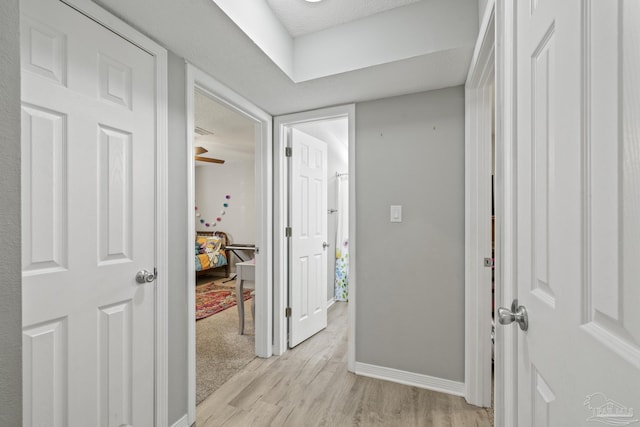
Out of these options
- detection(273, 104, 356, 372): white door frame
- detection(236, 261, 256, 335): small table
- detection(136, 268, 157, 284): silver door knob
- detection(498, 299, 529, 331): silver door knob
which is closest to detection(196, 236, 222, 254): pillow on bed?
detection(236, 261, 256, 335): small table

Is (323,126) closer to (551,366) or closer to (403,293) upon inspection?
(403,293)

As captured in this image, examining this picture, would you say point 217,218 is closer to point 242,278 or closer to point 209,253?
point 209,253

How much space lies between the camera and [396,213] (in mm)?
2215

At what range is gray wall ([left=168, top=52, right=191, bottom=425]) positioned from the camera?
1625mm

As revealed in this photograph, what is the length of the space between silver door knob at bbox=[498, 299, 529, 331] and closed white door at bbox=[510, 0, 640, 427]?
0.07 ft

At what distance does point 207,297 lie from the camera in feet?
14.6

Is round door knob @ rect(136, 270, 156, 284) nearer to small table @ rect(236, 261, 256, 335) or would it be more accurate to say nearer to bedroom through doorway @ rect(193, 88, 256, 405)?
bedroom through doorway @ rect(193, 88, 256, 405)

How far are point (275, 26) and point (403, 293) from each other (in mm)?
1958

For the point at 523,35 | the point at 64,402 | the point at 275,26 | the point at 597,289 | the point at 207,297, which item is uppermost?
the point at 275,26

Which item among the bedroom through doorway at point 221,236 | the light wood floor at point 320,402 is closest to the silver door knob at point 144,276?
the bedroom through doorway at point 221,236

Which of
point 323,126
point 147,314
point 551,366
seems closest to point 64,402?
point 147,314

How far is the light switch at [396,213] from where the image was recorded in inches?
86.8

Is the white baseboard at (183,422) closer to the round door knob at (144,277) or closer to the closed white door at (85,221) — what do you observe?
the closed white door at (85,221)

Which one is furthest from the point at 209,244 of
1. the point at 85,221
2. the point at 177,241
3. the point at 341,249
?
the point at 85,221
